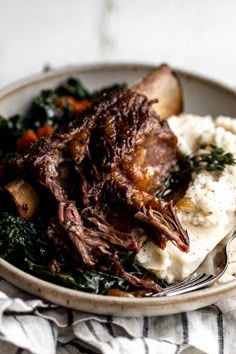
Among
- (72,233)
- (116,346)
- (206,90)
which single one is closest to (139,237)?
(72,233)

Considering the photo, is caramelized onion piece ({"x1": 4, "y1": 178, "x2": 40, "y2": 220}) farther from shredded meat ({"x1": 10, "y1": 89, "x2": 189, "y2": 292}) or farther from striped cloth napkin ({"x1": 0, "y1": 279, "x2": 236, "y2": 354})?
striped cloth napkin ({"x1": 0, "y1": 279, "x2": 236, "y2": 354})

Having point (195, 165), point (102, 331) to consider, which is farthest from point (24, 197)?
point (195, 165)

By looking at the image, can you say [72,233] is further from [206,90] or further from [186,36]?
[186,36]

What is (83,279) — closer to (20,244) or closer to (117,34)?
(20,244)

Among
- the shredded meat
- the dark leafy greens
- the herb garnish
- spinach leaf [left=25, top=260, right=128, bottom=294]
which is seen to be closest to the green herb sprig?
the herb garnish

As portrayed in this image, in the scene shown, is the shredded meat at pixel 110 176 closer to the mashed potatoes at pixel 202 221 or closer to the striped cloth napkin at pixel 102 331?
the mashed potatoes at pixel 202 221

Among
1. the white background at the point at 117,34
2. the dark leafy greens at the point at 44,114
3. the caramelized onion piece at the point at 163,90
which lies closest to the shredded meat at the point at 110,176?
the caramelized onion piece at the point at 163,90
